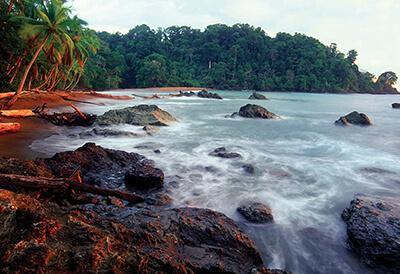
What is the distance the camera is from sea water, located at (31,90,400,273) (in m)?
4.80

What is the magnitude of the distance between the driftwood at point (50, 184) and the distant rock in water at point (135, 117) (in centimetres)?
988

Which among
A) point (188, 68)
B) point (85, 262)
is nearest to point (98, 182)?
point (85, 262)

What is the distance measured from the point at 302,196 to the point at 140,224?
170 inches

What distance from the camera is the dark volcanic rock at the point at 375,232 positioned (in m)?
4.21

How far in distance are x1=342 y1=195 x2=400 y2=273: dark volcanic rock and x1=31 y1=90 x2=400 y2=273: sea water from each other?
0.21 meters

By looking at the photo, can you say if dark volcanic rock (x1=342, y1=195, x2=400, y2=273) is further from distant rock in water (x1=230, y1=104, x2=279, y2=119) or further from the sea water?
distant rock in water (x1=230, y1=104, x2=279, y2=119)

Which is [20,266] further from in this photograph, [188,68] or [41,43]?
[188,68]

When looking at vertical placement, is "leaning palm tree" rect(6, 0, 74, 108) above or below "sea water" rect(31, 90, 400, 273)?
above

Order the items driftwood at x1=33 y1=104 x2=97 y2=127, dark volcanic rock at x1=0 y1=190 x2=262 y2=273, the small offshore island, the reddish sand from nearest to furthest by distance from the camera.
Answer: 1. dark volcanic rock at x1=0 y1=190 x2=262 y2=273
2. the small offshore island
3. the reddish sand
4. driftwood at x1=33 y1=104 x2=97 y2=127

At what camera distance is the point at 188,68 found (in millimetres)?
87125

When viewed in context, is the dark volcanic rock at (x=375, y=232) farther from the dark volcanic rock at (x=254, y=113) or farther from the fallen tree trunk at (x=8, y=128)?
the dark volcanic rock at (x=254, y=113)

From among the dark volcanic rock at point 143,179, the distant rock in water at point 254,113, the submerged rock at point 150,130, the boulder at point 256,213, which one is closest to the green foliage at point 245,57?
the distant rock in water at point 254,113

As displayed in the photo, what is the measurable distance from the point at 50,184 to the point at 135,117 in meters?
11.1

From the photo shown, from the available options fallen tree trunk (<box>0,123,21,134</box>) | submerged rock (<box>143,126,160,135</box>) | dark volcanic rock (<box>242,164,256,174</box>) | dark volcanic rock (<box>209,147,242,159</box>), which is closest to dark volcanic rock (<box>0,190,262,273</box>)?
dark volcanic rock (<box>242,164,256,174</box>)
